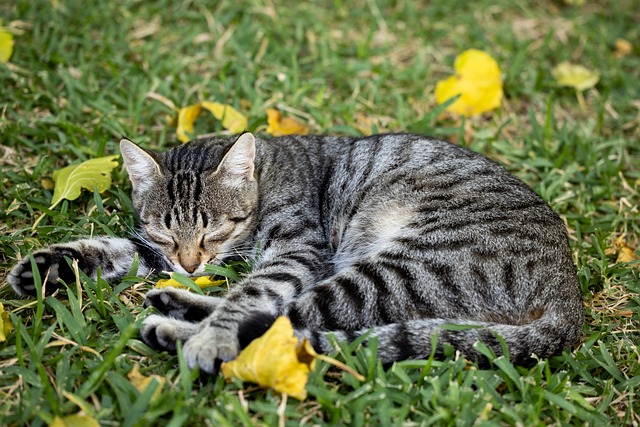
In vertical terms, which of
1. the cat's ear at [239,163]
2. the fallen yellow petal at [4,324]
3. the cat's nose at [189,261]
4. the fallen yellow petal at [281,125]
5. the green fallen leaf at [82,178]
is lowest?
the fallen yellow petal at [4,324]

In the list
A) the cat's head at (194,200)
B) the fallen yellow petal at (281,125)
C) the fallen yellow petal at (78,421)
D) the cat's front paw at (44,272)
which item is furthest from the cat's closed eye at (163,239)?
the fallen yellow petal at (281,125)

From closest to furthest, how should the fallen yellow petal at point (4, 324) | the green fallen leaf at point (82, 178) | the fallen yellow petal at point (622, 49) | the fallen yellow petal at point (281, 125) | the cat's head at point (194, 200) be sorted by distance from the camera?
the fallen yellow petal at point (4, 324) → the cat's head at point (194, 200) → the green fallen leaf at point (82, 178) → the fallen yellow petal at point (281, 125) → the fallen yellow petal at point (622, 49)

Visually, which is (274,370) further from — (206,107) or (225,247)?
(206,107)

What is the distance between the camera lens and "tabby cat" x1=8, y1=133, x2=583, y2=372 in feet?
9.80


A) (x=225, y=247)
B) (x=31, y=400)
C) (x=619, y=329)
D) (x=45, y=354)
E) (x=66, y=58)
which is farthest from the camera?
(x=66, y=58)

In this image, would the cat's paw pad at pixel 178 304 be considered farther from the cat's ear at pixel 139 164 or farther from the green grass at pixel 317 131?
the cat's ear at pixel 139 164

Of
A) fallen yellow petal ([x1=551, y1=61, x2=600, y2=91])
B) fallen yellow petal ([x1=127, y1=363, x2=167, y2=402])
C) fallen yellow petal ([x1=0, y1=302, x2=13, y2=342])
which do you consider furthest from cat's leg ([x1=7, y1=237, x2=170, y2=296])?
fallen yellow petal ([x1=551, y1=61, x2=600, y2=91])

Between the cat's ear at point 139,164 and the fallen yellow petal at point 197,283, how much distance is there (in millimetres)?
589

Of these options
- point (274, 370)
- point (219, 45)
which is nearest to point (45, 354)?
point (274, 370)

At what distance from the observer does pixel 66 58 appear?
16.9 feet

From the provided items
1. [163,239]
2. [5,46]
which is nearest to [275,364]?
[163,239]

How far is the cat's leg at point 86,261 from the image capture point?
10.7ft

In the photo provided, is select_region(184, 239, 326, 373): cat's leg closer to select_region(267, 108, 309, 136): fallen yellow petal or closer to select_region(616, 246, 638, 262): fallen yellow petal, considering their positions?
select_region(267, 108, 309, 136): fallen yellow petal

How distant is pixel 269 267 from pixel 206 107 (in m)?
1.65
